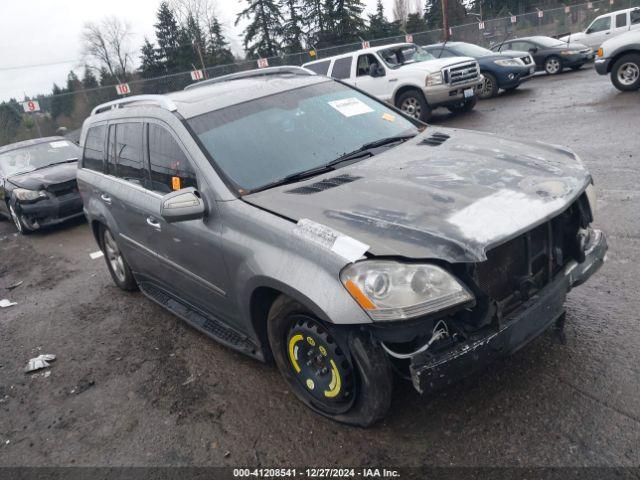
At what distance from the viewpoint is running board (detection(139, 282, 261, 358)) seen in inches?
135

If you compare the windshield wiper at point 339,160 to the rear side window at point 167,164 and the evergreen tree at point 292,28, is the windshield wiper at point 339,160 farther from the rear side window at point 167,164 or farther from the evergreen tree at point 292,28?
the evergreen tree at point 292,28

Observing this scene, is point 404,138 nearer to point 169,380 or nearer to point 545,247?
point 545,247

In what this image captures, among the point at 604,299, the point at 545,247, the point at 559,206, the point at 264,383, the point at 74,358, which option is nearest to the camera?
the point at 559,206

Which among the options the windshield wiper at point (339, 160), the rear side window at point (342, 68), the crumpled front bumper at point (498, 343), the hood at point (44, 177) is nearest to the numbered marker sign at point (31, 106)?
the hood at point (44, 177)

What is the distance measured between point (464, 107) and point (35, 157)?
10024 mm

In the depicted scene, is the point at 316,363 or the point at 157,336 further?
the point at 157,336

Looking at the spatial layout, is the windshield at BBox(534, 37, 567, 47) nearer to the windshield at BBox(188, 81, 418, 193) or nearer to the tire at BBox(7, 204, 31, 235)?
the windshield at BBox(188, 81, 418, 193)

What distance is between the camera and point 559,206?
2.69 m

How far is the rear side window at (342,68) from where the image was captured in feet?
42.7

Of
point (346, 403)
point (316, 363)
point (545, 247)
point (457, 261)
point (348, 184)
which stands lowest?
point (346, 403)

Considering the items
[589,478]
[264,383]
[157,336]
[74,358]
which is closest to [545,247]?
[589,478]

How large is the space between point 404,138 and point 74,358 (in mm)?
3337

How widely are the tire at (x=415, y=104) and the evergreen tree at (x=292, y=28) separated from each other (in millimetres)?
37367

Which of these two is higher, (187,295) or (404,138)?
(404,138)
